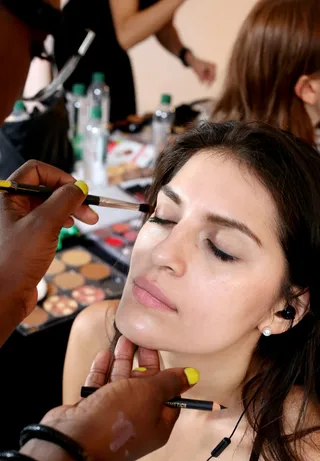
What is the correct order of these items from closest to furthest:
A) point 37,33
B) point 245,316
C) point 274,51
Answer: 1. point 37,33
2. point 245,316
3. point 274,51

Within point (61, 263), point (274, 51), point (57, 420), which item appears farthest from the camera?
point (274, 51)

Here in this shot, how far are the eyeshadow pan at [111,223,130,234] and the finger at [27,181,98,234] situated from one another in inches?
29.0

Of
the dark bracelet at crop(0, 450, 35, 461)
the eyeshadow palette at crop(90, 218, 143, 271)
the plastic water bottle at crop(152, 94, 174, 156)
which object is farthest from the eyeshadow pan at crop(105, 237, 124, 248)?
the dark bracelet at crop(0, 450, 35, 461)

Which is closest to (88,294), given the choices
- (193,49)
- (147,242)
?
(147,242)

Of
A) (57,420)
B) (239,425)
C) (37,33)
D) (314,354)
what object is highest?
(37,33)

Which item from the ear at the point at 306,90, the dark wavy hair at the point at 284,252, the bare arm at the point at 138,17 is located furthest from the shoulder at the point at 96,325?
the bare arm at the point at 138,17

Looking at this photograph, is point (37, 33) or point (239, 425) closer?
point (37, 33)

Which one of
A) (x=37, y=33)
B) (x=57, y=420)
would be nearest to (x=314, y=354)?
(x=57, y=420)

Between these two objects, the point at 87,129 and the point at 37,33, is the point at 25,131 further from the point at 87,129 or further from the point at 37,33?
the point at 37,33

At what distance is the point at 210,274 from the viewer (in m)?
0.88

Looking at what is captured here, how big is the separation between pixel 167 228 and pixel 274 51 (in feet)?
2.86

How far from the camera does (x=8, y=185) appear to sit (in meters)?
0.85

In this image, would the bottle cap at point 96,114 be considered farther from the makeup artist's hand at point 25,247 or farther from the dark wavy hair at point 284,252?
the makeup artist's hand at point 25,247

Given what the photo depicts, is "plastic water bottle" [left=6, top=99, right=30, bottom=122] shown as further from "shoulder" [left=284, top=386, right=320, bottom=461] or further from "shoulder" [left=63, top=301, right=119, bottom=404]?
"shoulder" [left=284, top=386, right=320, bottom=461]
